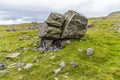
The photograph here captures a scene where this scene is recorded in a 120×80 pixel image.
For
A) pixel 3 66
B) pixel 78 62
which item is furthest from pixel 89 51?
pixel 3 66

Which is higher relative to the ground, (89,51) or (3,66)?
(89,51)

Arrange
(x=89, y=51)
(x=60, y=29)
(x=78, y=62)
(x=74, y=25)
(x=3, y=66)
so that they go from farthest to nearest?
1. (x=74, y=25)
2. (x=60, y=29)
3. (x=3, y=66)
4. (x=89, y=51)
5. (x=78, y=62)

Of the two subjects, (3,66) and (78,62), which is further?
(3,66)

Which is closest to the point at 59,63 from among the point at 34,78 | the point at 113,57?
the point at 34,78

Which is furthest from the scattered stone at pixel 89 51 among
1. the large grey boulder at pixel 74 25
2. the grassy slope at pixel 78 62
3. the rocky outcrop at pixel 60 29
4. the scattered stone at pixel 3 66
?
the scattered stone at pixel 3 66

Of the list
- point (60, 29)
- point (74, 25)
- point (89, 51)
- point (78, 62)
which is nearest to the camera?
point (78, 62)

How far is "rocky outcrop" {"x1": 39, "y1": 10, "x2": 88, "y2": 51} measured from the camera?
50875mm

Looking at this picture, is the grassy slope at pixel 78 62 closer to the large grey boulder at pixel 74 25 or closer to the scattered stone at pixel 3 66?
the large grey boulder at pixel 74 25

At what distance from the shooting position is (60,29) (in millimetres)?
51750

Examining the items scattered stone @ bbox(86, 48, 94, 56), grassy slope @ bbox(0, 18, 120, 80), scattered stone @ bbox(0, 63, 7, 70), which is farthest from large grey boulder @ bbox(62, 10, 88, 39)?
scattered stone @ bbox(0, 63, 7, 70)

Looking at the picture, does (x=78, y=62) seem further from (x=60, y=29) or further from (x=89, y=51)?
(x=60, y=29)

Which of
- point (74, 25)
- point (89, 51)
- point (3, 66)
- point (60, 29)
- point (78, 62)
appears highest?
point (74, 25)

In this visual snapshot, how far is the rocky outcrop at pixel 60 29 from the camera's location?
5088 cm

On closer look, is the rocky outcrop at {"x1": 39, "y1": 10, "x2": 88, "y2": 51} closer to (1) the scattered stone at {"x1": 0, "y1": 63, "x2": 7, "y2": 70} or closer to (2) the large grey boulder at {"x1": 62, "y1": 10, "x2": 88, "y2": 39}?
(2) the large grey boulder at {"x1": 62, "y1": 10, "x2": 88, "y2": 39}
